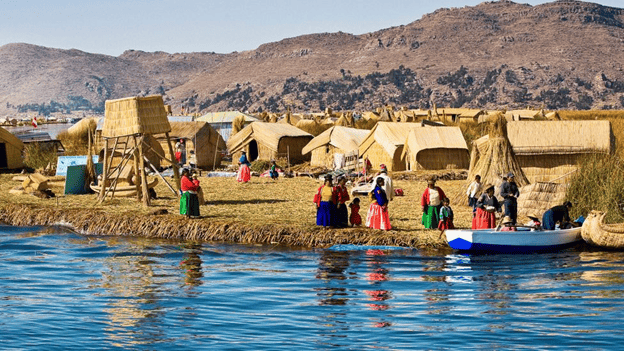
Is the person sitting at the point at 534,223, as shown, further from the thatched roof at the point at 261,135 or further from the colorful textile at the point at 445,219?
the thatched roof at the point at 261,135

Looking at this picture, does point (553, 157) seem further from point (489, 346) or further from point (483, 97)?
point (483, 97)

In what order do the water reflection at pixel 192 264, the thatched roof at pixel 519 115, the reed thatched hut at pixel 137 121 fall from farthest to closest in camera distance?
the thatched roof at pixel 519 115 → the reed thatched hut at pixel 137 121 → the water reflection at pixel 192 264

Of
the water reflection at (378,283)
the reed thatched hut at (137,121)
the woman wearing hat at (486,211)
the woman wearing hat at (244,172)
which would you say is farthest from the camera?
the woman wearing hat at (244,172)

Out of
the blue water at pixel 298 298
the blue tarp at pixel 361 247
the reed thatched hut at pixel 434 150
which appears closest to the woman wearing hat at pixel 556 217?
the blue water at pixel 298 298

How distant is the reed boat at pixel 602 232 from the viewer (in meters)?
18.0

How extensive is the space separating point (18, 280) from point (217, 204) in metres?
7.38

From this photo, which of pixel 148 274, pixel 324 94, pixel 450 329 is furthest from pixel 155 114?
pixel 324 94

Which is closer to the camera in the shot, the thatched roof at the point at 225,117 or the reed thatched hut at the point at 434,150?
the reed thatched hut at the point at 434,150

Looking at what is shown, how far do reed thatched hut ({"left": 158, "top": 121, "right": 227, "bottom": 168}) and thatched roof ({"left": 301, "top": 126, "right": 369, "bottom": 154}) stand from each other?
3443 mm

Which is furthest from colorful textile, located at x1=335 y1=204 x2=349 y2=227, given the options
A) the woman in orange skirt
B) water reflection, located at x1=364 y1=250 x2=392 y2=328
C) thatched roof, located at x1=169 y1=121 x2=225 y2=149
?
thatched roof, located at x1=169 y1=121 x2=225 y2=149

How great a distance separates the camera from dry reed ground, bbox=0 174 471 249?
1877 centimetres

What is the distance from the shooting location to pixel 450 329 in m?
12.7

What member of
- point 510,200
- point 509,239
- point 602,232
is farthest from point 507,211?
point 602,232

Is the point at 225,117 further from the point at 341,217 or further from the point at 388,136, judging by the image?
the point at 341,217
